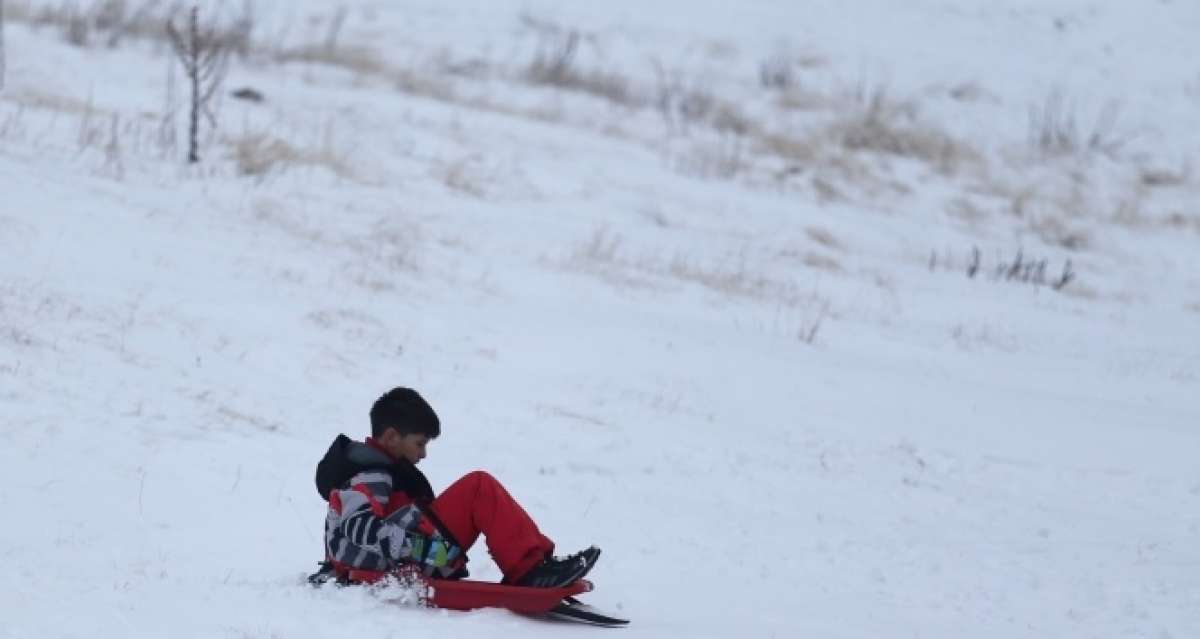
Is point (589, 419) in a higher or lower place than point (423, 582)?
lower

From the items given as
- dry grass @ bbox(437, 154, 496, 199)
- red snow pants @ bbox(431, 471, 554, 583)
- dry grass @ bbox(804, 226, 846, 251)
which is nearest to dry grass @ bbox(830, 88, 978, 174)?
dry grass @ bbox(804, 226, 846, 251)

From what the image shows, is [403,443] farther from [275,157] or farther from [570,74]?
[570,74]

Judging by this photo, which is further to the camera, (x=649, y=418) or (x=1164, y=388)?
(x=1164, y=388)

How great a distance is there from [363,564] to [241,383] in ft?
12.6

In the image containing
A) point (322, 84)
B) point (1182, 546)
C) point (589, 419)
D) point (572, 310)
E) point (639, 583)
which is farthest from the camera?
point (322, 84)

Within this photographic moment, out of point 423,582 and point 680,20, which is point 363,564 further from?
point 680,20

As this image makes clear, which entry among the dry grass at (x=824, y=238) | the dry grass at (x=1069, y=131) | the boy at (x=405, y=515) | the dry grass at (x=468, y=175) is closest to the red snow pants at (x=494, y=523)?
the boy at (x=405, y=515)

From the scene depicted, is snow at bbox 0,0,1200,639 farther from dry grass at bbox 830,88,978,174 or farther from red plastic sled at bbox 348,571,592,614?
dry grass at bbox 830,88,978,174

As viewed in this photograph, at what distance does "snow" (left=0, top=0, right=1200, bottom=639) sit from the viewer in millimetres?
6445

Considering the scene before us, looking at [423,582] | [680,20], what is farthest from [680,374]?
[680,20]

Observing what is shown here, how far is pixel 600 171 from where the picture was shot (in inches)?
725

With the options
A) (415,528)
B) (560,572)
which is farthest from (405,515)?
(560,572)

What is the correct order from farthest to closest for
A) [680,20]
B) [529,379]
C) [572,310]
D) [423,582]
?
[680,20] < [572,310] < [529,379] < [423,582]

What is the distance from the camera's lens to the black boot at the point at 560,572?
5031mm
